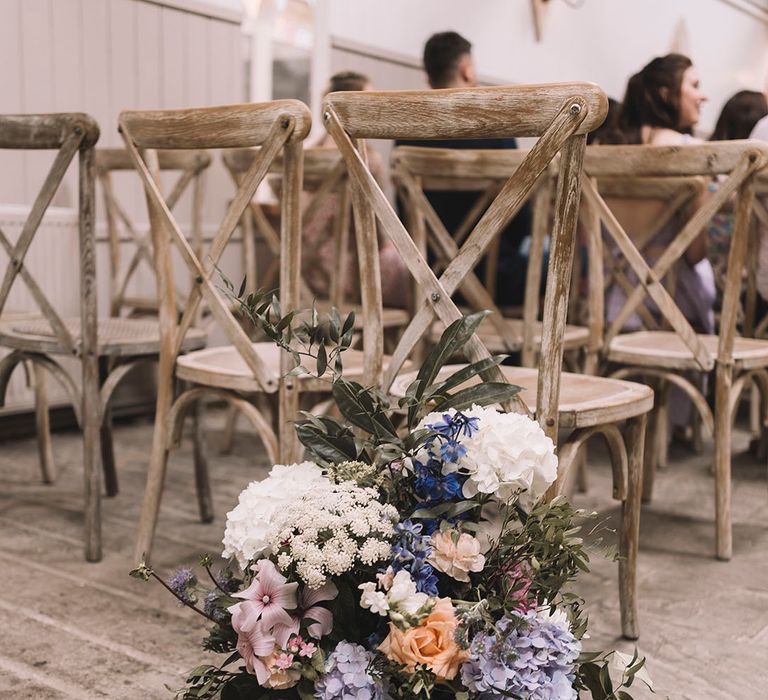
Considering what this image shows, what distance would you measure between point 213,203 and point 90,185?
184cm

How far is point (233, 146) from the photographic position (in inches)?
71.4

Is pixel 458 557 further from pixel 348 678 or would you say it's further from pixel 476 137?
pixel 476 137

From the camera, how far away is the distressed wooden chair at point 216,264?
175cm

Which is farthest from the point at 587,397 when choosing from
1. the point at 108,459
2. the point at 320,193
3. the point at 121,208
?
the point at 121,208

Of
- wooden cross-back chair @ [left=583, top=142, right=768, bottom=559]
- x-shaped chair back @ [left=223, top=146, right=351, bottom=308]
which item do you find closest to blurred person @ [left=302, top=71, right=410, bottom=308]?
x-shaped chair back @ [left=223, top=146, right=351, bottom=308]

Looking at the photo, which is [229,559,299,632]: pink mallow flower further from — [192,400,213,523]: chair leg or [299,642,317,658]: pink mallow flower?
[192,400,213,523]: chair leg

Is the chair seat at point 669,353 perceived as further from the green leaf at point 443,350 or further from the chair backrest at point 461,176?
the green leaf at point 443,350

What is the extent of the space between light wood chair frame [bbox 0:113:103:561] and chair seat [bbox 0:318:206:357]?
0.01 meters

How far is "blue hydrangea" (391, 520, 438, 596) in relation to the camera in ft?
3.89

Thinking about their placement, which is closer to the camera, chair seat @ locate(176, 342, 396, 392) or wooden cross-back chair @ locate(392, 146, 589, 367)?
chair seat @ locate(176, 342, 396, 392)

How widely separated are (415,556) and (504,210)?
534mm

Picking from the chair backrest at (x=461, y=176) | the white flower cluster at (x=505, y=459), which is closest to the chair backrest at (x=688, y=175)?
the chair backrest at (x=461, y=176)

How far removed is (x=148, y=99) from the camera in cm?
356

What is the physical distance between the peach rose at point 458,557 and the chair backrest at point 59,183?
1171mm
